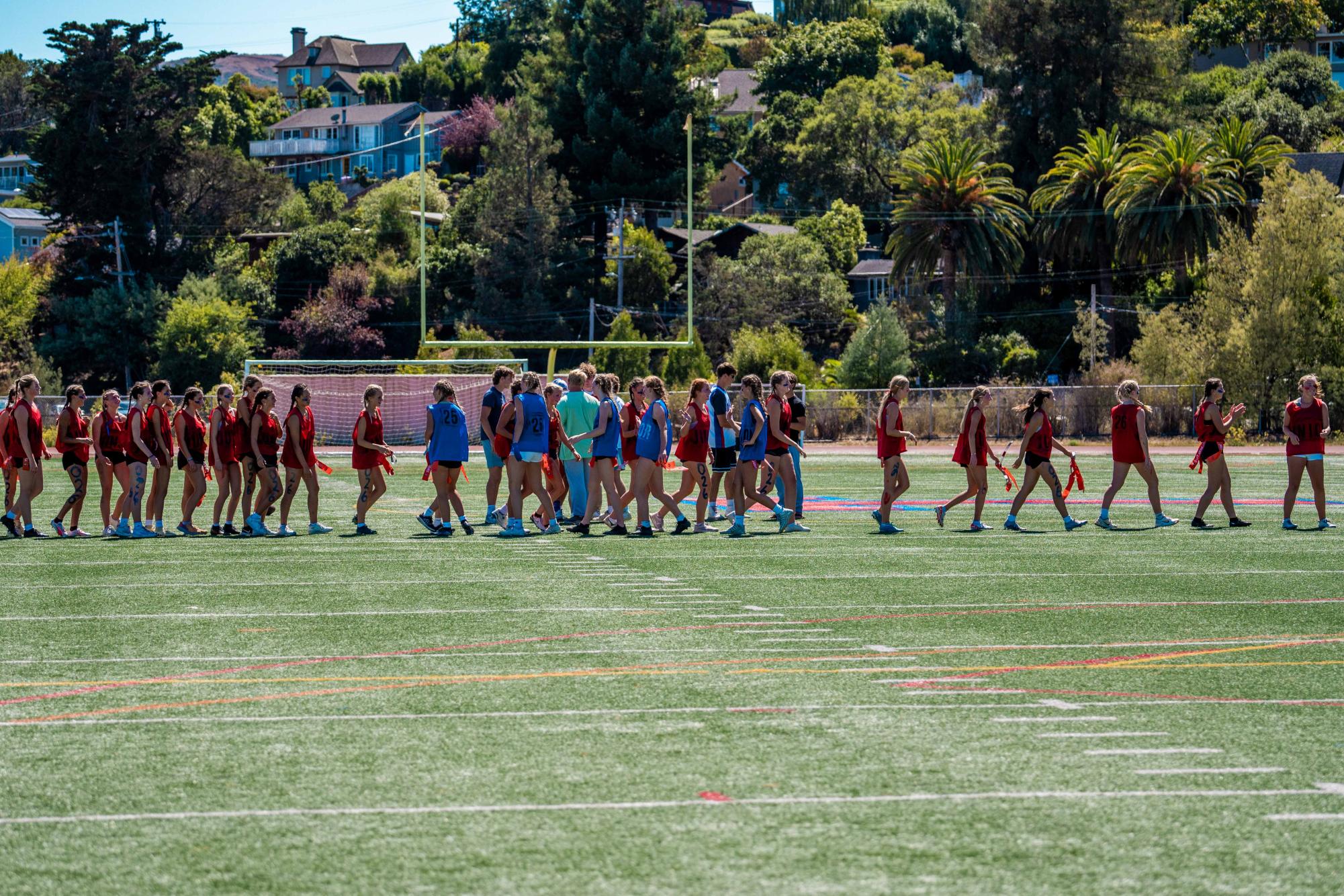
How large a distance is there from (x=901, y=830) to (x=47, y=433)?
133 feet

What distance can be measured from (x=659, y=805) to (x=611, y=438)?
1074cm

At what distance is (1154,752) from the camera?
6602mm

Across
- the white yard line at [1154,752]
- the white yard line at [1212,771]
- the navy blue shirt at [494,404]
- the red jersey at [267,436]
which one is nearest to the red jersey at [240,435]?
the red jersey at [267,436]

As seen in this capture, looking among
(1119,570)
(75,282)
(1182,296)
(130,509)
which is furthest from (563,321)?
(1119,570)

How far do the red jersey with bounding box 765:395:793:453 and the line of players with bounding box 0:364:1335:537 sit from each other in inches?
0.9

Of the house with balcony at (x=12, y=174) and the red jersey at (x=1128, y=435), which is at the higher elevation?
the house with balcony at (x=12, y=174)

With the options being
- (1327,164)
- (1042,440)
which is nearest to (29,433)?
(1042,440)

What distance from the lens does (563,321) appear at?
233 feet

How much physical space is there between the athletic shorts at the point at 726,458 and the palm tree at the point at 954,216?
4473 centimetres

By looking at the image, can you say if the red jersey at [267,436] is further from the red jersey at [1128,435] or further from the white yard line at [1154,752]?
the white yard line at [1154,752]

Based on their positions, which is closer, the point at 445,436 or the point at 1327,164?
the point at 445,436

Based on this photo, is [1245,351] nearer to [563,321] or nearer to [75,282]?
[563,321]

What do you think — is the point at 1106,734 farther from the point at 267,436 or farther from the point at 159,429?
the point at 159,429

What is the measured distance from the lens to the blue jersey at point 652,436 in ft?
52.5
